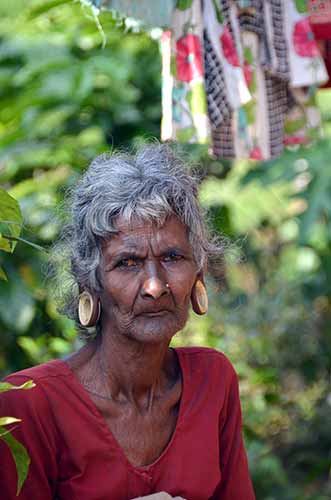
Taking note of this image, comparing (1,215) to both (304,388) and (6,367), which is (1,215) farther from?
(304,388)

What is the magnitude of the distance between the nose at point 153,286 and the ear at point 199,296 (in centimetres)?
18

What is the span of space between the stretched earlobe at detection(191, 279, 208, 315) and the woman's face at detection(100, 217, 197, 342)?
0.10 meters

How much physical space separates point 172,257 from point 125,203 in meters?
0.16

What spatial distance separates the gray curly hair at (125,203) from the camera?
98.9 inches

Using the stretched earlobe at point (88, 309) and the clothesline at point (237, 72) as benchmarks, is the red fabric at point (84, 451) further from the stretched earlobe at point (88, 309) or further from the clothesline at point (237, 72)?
the clothesline at point (237, 72)

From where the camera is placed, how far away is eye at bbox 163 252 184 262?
254 cm

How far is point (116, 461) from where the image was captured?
257 centimetres

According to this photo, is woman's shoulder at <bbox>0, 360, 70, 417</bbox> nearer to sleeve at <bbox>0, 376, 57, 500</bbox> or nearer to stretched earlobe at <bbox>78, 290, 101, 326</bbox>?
sleeve at <bbox>0, 376, 57, 500</bbox>

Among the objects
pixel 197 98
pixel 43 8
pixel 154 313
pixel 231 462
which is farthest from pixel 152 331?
pixel 43 8

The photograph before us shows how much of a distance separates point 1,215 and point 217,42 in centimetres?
163

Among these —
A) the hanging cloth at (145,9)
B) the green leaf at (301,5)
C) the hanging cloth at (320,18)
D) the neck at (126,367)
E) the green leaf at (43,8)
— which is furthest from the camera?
the green leaf at (43,8)

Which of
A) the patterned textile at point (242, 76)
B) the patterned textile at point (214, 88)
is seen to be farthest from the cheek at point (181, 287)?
the patterned textile at point (214, 88)

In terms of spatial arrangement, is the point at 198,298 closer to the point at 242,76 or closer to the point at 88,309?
the point at 88,309

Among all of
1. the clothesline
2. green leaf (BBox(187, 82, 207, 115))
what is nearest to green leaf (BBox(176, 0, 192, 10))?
the clothesline
